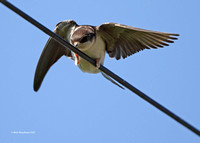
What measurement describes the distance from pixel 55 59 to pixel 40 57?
0.24 m

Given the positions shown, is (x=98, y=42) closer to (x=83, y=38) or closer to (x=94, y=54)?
(x=94, y=54)

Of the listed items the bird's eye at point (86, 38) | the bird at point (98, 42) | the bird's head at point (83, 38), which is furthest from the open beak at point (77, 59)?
the bird's eye at point (86, 38)

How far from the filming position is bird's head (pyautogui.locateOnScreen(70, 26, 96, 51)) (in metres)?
4.74

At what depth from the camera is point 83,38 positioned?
15.5ft

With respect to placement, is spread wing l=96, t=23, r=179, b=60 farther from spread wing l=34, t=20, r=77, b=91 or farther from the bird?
spread wing l=34, t=20, r=77, b=91

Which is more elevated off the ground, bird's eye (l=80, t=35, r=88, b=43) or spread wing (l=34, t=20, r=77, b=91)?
spread wing (l=34, t=20, r=77, b=91)

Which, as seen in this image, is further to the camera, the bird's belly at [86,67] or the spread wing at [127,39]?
the bird's belly at [86,67]

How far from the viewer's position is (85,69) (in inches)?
205

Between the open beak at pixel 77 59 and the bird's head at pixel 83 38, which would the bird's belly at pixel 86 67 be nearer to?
the open beak at pixel 77 59

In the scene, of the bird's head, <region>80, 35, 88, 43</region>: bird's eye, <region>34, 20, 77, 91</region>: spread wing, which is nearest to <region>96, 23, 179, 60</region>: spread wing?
the bird's head

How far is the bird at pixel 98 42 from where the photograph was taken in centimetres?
477

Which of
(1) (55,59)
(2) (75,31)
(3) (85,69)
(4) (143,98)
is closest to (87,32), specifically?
(2) (75,31)

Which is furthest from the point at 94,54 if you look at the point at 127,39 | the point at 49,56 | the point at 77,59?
the point at 49,56

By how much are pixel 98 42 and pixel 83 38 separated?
0.48 meters
